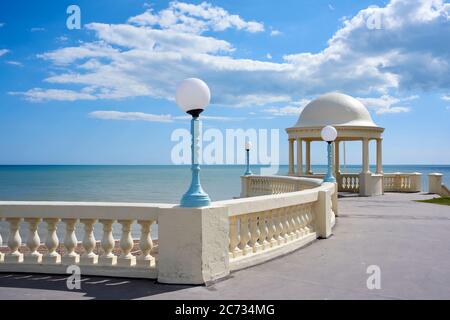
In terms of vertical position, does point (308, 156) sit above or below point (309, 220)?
above

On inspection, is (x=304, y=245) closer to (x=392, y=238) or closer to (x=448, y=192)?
(x=392, y=238)

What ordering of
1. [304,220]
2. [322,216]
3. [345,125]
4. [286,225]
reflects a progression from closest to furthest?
[286,225]
[304,220]
[322,216]
[345,125]

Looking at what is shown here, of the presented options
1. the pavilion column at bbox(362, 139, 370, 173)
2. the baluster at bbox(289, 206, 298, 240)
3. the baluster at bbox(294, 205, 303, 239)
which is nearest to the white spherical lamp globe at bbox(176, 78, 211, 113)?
the baluster at bbox(289, 206, 298, 240)

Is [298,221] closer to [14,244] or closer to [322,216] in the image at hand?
[322,216]

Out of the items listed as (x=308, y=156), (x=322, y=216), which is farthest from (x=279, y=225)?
(x=308, y=156)

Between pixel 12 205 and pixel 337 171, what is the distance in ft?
77.0

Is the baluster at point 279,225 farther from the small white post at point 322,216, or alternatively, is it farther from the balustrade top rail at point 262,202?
the small white post at point 322,216

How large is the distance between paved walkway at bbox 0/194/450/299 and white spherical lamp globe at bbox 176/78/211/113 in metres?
2.42

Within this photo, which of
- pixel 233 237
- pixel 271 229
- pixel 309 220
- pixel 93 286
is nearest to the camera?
pixel 93 286

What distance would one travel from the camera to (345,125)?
23062mm

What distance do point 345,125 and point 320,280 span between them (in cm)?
1809
